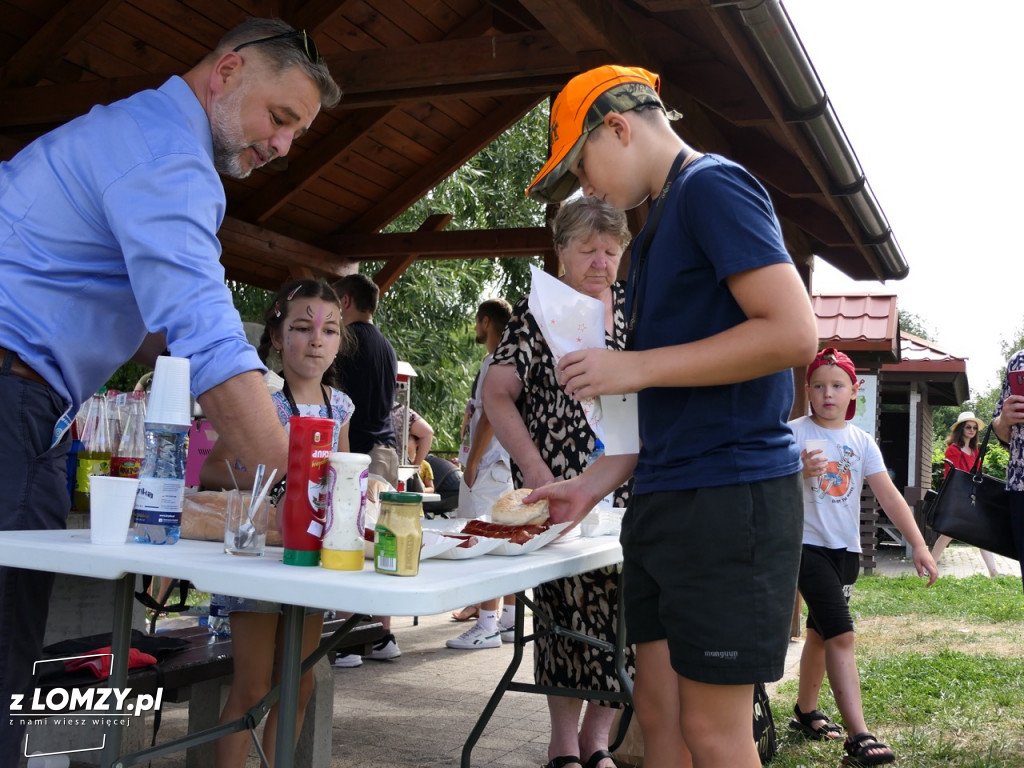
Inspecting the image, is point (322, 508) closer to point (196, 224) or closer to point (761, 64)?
point (196, 224)

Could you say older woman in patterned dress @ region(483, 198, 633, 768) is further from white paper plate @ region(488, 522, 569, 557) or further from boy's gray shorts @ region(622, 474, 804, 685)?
boy's gray shorts @ region(622, 474, 804, 685)

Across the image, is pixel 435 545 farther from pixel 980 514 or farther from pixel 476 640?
pixel 476 640

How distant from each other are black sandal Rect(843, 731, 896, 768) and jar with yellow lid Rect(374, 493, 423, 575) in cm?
299

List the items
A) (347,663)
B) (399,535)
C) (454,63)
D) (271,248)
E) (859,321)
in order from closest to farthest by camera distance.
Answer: (399,535)
(454,63)
(347,663)
(271,248)
(859,321)

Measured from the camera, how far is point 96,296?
6.46ft

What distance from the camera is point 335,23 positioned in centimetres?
695

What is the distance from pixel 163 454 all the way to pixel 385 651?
4.22 m

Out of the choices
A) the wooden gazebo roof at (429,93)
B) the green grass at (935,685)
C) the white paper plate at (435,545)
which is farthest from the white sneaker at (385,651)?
the white paper plate at (435,545)

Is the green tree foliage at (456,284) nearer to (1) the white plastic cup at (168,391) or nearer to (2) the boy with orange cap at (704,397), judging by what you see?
(2) the boy with orange cap at (704,397)

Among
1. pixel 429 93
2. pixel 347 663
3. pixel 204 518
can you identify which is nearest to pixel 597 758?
pixel 204 518

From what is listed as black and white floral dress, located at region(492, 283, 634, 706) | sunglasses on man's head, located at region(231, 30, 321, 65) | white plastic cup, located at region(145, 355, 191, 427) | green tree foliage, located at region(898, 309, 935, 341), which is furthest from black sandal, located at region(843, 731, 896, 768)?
green tree foliage, located at region(898, 309, 935, 341)

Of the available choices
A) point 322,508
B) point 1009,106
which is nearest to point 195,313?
point 322,508

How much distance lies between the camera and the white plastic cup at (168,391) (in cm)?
178

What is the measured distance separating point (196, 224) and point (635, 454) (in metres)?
1.04
